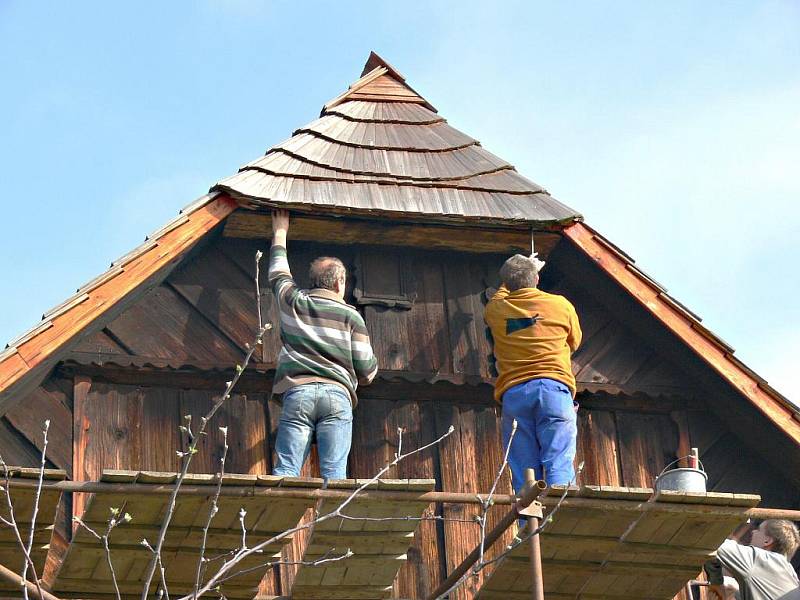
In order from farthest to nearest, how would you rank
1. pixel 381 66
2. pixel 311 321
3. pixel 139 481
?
pixel 381 66
pixel 311 321
pixel 139 481

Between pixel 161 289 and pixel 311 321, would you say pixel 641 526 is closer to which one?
pixel 311 321

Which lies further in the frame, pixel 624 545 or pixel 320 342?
pixel 320 342

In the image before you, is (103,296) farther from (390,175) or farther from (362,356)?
(390,175)

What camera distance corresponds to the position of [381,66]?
42.4ft

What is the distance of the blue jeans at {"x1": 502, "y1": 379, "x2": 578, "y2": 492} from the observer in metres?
10.2

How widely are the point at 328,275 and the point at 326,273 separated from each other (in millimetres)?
17

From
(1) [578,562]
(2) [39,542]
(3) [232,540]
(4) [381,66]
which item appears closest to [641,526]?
(1) [578,562]

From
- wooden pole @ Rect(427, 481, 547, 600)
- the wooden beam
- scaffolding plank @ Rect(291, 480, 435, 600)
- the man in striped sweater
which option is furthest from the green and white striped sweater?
wooden pole @ Rect(427, 481, 547, 600)

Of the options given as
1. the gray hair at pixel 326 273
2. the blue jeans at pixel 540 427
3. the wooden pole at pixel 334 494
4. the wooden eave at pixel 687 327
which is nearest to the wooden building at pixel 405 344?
the wooden eave at pixel 687 327

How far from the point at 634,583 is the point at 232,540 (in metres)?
2.31

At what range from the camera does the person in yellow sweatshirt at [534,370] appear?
10.2 metres

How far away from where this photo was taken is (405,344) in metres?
11.2

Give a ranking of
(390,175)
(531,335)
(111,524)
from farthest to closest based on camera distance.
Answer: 1. (390,175)
2. (531,335)
3. (111,524)

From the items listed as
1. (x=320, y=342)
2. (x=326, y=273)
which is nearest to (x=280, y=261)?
(x=326, y=273)
